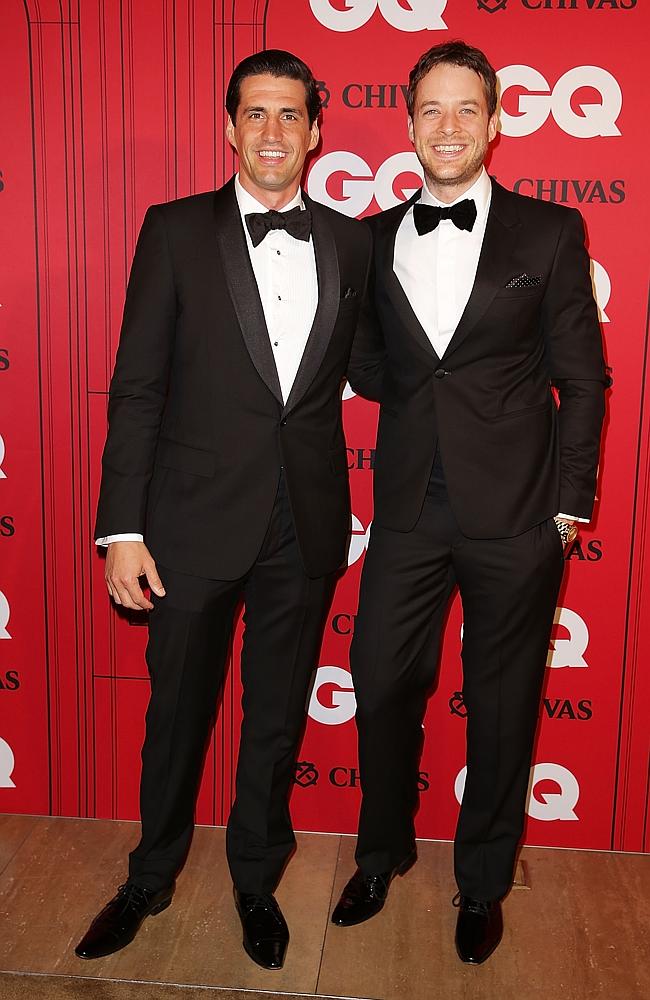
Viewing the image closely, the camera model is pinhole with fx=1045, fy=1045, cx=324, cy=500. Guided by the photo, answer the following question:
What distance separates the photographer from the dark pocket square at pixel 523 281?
2318mm

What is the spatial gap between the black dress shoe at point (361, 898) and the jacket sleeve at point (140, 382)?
3.54ft

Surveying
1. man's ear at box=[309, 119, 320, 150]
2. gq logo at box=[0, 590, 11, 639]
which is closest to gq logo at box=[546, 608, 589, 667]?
man's ear at box=[309, 119, 320, 150]

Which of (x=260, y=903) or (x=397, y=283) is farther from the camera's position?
(x=260, y=903)

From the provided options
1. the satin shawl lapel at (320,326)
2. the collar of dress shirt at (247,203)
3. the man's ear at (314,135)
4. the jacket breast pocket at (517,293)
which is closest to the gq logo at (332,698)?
the satin shawl lapel at (320,326)

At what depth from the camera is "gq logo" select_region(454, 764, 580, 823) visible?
2945 millimetres

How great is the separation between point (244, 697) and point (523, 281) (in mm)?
1173

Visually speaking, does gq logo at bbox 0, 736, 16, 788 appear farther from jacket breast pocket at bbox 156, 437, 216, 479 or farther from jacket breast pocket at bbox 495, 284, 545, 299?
jacket breast pocket at bbox 495, 284, 545, 299

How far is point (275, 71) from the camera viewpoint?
2.27 m

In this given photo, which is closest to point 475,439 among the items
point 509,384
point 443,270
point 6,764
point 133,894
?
point 509,384

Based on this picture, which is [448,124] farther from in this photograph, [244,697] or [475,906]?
[475,906]

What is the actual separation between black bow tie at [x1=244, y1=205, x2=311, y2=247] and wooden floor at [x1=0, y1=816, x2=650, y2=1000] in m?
1.63

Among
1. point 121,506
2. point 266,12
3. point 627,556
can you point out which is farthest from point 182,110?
point 627,556

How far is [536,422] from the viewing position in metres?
2.38

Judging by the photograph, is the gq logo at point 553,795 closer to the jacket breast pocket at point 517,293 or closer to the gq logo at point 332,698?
the gq logo at point 332,698
